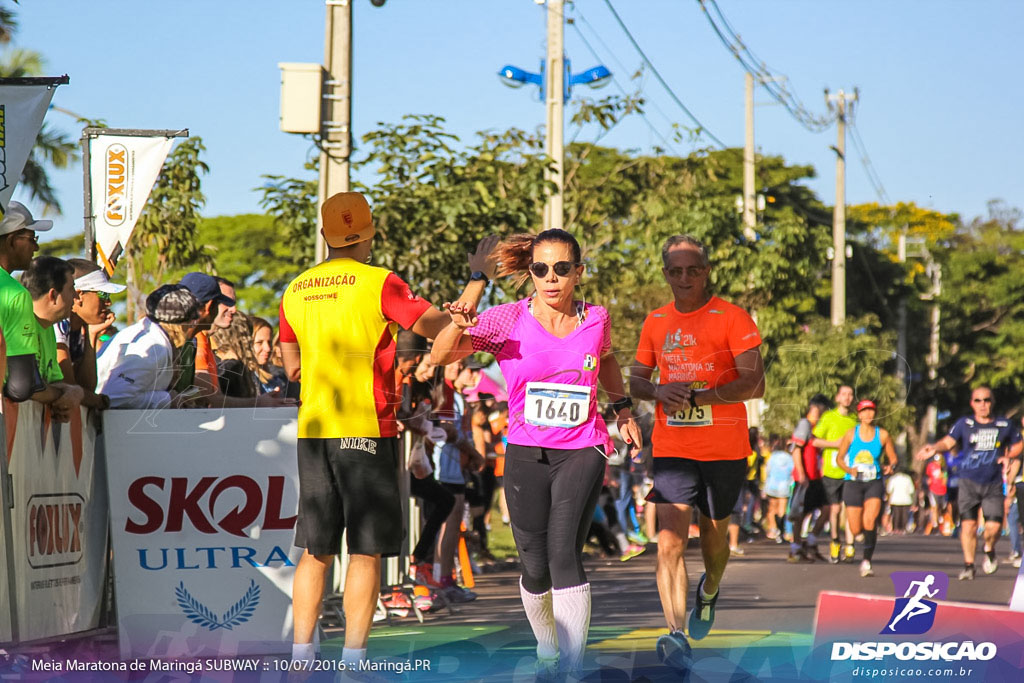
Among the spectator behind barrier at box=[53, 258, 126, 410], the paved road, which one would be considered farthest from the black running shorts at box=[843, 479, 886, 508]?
the spectator behind barrier at box=[53, 258, 126, 410]

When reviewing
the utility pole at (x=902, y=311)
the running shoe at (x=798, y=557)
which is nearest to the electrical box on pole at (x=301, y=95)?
the running shoe at (x=798, y=557)

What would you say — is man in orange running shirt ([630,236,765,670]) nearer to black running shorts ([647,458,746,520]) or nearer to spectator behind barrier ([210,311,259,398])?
black running shorts ([647,458,746,520])

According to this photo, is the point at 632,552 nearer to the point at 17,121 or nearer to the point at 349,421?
the point at 17,121

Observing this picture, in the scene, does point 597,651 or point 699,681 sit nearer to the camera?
point 699,681

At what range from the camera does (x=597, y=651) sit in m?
8.07

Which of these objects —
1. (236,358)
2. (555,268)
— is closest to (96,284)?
(236,358)

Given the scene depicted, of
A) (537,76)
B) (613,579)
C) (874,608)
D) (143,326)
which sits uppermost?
(537,76)

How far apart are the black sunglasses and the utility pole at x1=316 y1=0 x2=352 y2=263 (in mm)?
4983

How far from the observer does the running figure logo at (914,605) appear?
5980 millimetres

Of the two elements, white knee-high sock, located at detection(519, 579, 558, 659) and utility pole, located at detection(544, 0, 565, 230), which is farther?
utility pole, located at detection(544, 0, 565, 230)

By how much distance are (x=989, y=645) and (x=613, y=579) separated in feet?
29.1

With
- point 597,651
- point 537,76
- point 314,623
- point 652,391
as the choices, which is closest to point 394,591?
point 597,651

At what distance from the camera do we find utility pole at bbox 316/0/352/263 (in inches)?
437

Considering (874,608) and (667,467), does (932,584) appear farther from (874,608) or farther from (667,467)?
(667,467)
